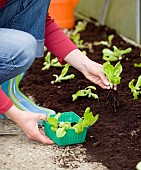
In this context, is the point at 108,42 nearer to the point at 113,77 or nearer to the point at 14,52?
the point at 113,77

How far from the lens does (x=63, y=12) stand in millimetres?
4402

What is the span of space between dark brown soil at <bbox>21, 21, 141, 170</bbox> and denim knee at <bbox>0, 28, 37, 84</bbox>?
42 cm

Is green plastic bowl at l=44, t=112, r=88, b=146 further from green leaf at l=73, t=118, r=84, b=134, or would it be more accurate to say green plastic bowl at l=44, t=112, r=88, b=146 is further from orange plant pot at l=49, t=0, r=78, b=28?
orange plant pot at l=49, t=0, r=78, b=28

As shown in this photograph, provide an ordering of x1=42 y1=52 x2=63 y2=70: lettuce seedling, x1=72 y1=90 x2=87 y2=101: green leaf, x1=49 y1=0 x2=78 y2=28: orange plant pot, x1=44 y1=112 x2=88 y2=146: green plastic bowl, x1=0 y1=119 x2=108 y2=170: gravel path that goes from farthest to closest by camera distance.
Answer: x1=49 y1=0 x2=78 y2=28: orange plant pot
x1=42 y1=52 x2=63 y2=70: lettuce seedling
x1=72 y1=90 x2=87 y2=101: green leaf
x1=44 y1=112 x2=88 y2=146: green plastic bowl
x1=0 y1=119 x2=108 y2=170: gravel path

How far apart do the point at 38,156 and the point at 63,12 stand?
2412 millimetres

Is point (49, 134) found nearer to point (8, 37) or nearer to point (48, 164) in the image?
point (48, 164)

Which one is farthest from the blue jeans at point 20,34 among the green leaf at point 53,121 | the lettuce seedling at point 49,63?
the lettuce seedling at point 49,63

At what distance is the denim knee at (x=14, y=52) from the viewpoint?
7.16 feet

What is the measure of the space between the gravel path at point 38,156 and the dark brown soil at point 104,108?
0.06 metres

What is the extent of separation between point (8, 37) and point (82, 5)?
9.23 ft

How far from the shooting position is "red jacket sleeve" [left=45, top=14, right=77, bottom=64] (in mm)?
2418

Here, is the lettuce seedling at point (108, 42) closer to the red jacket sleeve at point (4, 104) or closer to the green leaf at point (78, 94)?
the green leaf at point (78, 94)


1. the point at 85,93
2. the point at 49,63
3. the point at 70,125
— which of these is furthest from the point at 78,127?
the point at 49,63

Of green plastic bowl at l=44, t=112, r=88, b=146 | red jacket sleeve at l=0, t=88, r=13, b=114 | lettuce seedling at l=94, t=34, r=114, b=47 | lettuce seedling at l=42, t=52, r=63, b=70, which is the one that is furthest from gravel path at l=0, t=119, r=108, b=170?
lettuce seedling at l=94, t=34, r=114, b=47
